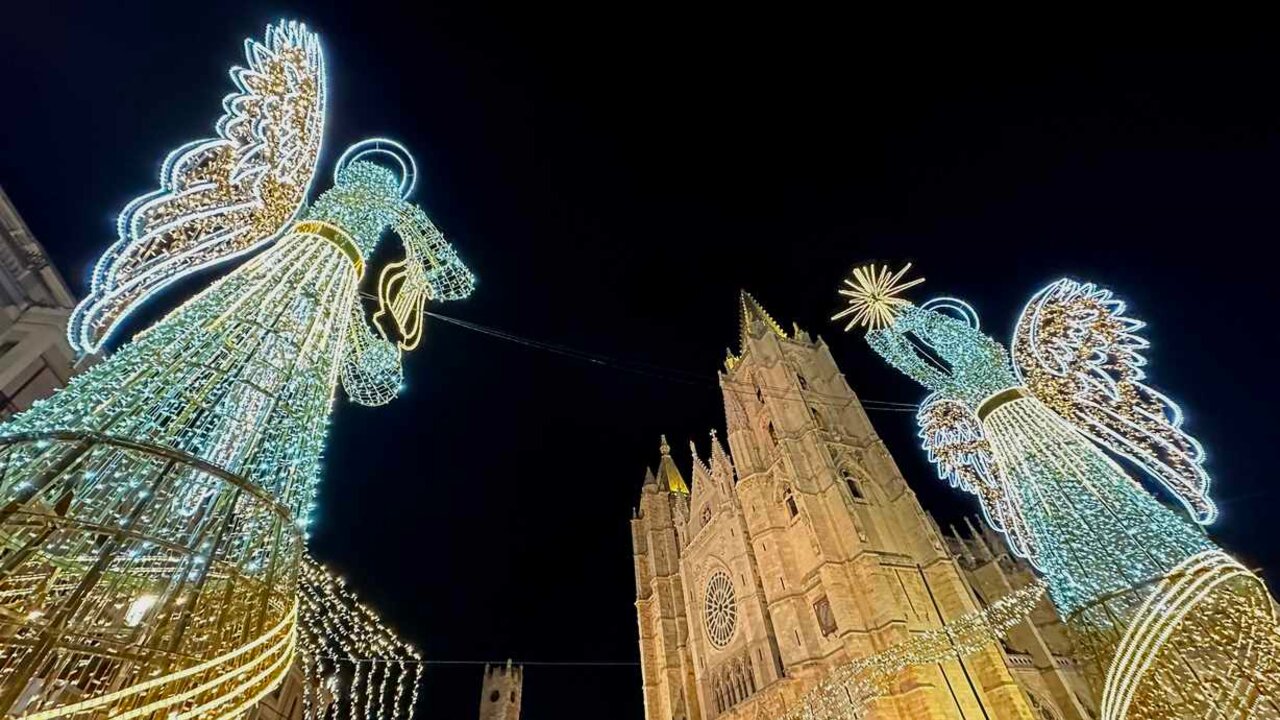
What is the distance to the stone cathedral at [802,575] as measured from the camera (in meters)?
20.0

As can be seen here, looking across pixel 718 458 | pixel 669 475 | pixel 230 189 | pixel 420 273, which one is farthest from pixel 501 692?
pixel 230 189

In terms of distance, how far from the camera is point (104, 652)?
410cm

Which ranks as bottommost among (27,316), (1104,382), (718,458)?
(1104,382)

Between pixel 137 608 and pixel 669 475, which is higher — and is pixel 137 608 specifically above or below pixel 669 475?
below

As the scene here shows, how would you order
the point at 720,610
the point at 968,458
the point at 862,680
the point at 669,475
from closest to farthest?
the point at 968,458 → the point at 862,680 → the point at 720,610 → the point at 669,475

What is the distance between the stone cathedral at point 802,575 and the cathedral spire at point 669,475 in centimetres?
152

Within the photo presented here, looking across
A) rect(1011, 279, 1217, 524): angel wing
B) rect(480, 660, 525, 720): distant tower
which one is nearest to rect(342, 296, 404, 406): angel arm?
rect(1011, 279, 1217, 524): angel wing

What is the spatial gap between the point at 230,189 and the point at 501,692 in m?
47.1

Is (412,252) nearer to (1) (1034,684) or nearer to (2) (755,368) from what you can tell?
(2) (755,368)

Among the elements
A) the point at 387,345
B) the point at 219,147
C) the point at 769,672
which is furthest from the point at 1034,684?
the point at 219,147

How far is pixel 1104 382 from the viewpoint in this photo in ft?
34.6

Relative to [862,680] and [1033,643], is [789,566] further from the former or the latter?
[1033,643]

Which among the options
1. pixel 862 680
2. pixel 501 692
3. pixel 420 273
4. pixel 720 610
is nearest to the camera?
pixel 420 273

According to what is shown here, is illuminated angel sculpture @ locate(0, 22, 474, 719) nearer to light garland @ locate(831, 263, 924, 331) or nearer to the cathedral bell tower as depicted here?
light garland @ locate(831, 263, 924, 331)
